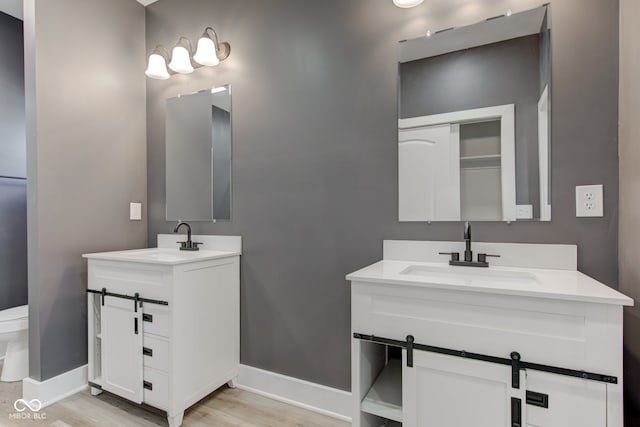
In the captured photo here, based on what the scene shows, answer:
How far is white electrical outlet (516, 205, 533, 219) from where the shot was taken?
138cm

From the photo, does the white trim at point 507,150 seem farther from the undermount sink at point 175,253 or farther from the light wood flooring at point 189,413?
the undermount sink at point 175,253

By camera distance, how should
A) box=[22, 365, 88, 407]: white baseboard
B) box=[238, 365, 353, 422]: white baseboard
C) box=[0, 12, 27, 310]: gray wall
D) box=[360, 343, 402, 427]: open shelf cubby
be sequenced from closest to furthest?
1. box=[360, 343, 402, 427]: open shelf cubby
2. box=[238, 365, 353, 422]: white baseboard
3. box=[22, 365, 88, 407]: white baseboard
4. box=[0, 12, 27, 310]: gray wall

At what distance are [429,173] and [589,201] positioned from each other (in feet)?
2.06

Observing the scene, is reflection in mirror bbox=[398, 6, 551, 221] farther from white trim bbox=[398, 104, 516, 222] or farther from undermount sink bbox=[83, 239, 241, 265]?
undermount sink bbox=[83, 239, 241, 265]

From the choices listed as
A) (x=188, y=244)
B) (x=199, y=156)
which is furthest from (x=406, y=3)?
(x=188, y=244)

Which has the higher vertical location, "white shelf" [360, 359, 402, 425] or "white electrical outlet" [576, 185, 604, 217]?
"white electrical outlet" [576, 185, 604, 217]

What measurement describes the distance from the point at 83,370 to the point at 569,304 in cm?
256

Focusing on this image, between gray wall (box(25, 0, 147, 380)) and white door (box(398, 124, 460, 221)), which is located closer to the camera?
white door (box(398, 124, 460, 221))

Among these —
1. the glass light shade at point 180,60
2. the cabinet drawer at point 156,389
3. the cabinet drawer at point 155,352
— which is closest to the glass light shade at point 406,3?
the glass light shade at point 180,60

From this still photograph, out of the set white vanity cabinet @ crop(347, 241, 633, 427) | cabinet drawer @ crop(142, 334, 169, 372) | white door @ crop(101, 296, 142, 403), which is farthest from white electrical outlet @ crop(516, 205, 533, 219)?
white door @ crop(101, 296, 142, 403)

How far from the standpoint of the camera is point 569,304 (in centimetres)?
93

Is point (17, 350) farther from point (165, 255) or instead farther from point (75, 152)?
point (75, 152)

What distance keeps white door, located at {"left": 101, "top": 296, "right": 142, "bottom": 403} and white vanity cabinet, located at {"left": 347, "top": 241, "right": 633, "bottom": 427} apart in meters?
1.19

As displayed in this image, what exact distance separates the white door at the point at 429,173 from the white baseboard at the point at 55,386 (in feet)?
7.13
